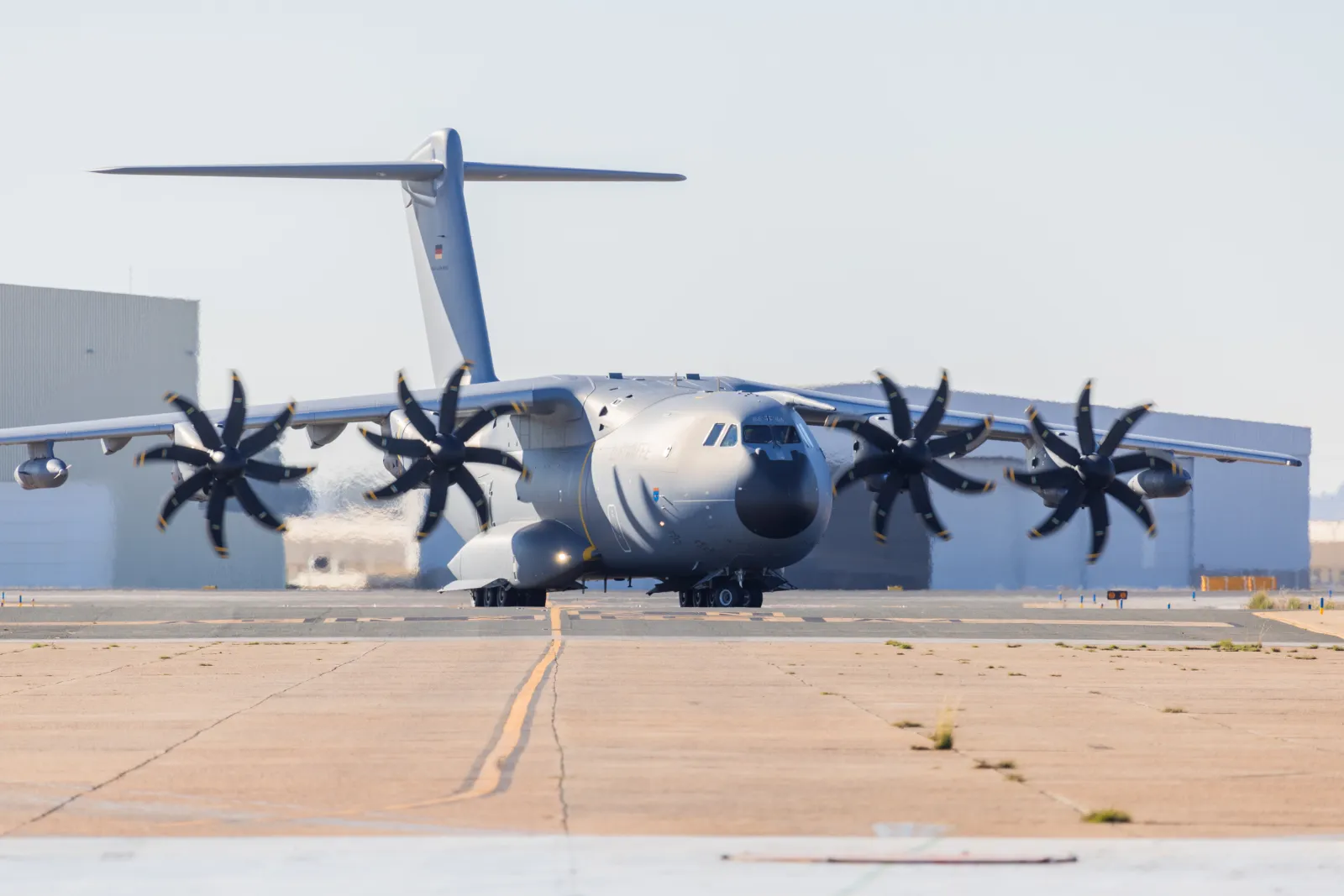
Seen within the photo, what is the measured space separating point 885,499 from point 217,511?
1300cm

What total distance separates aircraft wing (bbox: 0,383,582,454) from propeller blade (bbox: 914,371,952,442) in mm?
7049

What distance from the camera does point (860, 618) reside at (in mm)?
35938

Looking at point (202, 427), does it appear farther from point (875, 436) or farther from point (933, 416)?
point (933, 416)

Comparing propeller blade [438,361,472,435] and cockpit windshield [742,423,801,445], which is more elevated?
propeller blade [438,361,472,435]

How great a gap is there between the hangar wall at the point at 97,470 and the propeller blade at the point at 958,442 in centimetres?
3264

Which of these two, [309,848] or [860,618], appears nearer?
[309,848]

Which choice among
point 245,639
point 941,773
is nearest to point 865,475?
point 245,639

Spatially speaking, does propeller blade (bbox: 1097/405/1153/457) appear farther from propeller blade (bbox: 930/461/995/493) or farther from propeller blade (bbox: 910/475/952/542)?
propeller blade (bbox: 910/475/952/542)

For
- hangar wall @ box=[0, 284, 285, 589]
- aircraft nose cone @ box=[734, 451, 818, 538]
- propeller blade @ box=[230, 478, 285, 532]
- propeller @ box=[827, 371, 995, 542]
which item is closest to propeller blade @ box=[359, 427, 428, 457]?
propeller blade @ box=[230, 478, 285, 532]

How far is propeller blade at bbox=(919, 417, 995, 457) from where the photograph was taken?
121 ft

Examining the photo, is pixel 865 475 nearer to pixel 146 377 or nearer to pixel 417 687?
pixel 417 687

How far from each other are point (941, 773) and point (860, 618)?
78.8ft

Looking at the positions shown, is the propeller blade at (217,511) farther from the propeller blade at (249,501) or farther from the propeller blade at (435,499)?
the propeller blade at (435,499)

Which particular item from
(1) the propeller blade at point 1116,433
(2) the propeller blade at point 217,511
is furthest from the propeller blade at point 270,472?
(1) the propeller blade at point 1116,433
